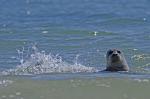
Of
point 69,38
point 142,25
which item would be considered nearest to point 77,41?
point 69,38

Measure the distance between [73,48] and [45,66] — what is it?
3.69 meters

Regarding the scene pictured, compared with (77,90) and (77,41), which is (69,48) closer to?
(77,41)

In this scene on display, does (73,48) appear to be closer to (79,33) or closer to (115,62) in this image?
(79,33)

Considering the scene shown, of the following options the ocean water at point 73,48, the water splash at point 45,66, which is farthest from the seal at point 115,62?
the water splash at point 45,66

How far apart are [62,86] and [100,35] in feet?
31.5

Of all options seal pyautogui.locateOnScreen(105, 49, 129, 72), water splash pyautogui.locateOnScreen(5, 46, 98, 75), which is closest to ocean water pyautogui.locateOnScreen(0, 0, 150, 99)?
water splash pyautogui.locateOnScreen(5, 46, 98, 75)

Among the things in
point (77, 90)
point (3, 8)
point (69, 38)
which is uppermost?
point (3, 8)

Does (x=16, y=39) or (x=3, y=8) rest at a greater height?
(x=3, y=8)

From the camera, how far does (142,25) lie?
22625 millimetres

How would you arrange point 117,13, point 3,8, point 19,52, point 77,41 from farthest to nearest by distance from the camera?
point 3,8
point 117,13
point 77,41
point 19,52

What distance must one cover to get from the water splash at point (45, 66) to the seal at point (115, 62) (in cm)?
37

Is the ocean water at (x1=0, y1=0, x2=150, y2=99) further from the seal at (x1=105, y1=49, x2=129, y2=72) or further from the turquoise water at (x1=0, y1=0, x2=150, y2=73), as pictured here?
the seal at (x1=105, y1=49, x2=129, y2=72)

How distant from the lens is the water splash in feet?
46.0

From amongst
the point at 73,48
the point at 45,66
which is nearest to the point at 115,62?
the point at 45,66
